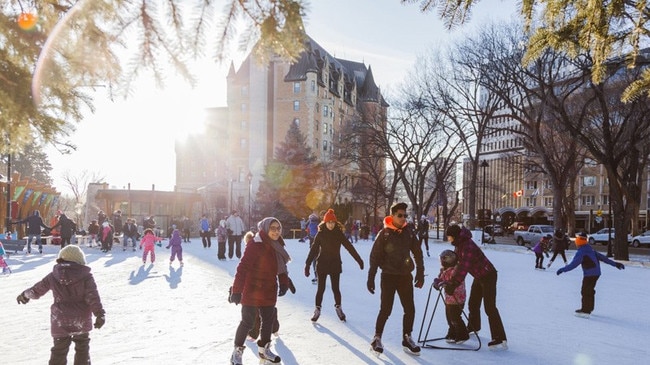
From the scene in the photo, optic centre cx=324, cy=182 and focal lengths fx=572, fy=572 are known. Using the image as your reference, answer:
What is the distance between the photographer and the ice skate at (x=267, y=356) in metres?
5.93

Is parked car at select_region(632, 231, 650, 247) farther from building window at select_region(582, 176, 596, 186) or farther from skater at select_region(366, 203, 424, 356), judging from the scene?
skater at select_region(366, 203, 424, 356)

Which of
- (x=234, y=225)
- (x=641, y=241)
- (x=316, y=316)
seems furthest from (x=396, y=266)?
(x=641, y=241)

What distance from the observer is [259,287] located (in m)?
5.96

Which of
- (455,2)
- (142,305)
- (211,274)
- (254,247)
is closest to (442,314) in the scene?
(254,247)

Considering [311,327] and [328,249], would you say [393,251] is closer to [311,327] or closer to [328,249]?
[311,327]

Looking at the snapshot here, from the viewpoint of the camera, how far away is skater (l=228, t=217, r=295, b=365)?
5891 mm

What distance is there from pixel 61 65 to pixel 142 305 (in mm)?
6263

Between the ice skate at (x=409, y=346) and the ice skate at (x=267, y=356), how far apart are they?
4.93 feet

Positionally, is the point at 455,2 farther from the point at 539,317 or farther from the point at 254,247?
the point at 539,317

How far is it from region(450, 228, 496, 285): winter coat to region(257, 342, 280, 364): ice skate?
2.28 metres

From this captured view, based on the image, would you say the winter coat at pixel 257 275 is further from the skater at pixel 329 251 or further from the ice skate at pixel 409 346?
the skater at pixel 329 251

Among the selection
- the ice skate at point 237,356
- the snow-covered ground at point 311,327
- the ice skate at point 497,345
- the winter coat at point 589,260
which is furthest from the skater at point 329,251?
the winter coat at point 589,260

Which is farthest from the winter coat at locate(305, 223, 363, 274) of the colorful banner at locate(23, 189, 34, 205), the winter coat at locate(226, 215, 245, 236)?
the colorful banner at locate(23, 189, 34, 205)

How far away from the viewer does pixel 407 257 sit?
6500mm
